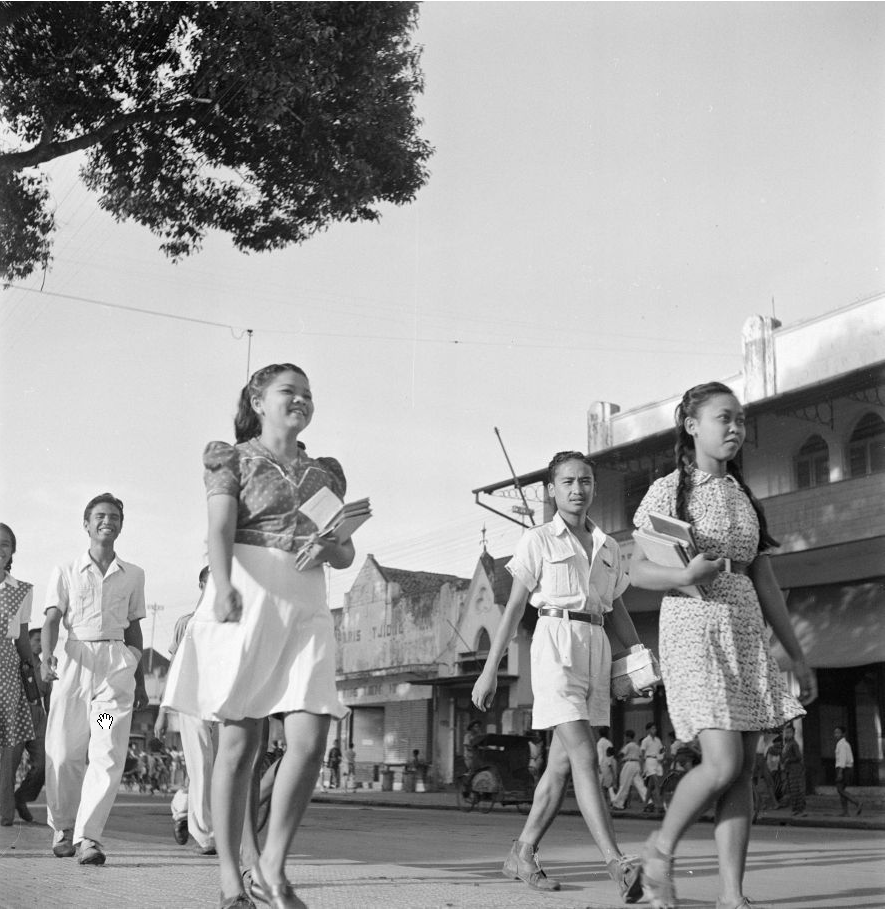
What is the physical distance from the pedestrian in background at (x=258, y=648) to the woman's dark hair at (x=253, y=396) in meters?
0.22

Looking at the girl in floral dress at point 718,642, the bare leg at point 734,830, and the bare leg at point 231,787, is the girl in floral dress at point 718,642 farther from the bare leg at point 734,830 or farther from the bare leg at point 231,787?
the bare leg at point 231,787

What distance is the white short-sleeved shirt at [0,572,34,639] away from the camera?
22.6ft

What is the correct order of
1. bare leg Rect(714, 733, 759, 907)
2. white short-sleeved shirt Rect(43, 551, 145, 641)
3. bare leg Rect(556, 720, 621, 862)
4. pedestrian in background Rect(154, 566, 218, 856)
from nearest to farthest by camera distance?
bare leg Rect(714, 733, 759, 907) → bare leg Rect(556, 720, 621, 862) → white short-sleeved shirt Rect(43, 551, 145, 641) → pedestrian in background Rect(154, 566, 218, 856)

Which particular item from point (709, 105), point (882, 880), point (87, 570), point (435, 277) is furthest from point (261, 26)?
point (882, 880)

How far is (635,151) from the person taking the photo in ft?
19.9

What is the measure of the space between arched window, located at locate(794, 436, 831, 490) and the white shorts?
16.6 metres

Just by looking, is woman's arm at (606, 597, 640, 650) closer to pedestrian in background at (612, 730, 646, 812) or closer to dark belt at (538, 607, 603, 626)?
dark belt at (538, 607, 603, 626)

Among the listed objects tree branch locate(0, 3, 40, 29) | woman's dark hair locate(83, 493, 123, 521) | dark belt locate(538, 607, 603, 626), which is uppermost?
tree branch locate(0, 3, 40, 29)

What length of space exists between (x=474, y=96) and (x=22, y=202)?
8.51 ft

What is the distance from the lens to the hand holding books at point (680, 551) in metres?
3.58

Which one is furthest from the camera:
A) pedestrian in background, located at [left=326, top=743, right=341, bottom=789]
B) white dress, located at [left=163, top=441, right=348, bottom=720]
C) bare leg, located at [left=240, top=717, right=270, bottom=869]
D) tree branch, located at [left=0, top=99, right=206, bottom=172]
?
pedestrian in background, located at [left=326, top=743, right=341, bottom=789]

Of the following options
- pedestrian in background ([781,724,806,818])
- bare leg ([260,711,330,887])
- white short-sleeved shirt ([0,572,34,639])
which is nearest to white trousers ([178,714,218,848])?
white short-sleeved shirt ([0,572,34,639])

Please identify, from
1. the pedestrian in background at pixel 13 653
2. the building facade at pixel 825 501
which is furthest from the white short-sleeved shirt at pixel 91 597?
the building facade at pixel 825 501

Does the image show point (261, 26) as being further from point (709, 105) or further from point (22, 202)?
point (709, 105)
